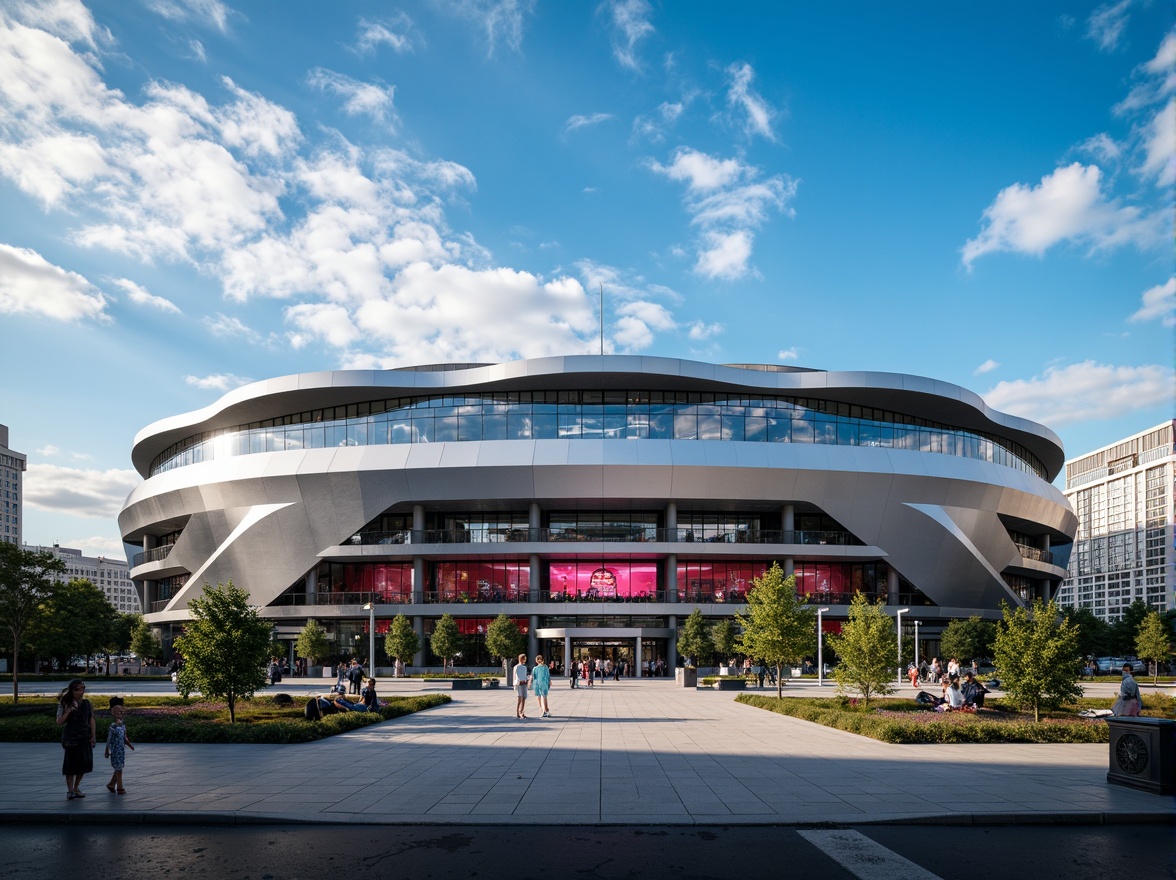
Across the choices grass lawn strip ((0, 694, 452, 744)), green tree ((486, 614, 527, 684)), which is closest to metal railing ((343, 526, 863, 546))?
green tree ((486, 614, 527, 684))

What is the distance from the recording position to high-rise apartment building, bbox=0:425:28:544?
499 feet

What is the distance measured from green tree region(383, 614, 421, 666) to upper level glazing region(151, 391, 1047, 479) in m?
11.6

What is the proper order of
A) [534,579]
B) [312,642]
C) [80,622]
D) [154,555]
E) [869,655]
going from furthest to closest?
1. [154,555]
2. [80,622]
3. [534,579]
4. [312,642]
5. [869,655]

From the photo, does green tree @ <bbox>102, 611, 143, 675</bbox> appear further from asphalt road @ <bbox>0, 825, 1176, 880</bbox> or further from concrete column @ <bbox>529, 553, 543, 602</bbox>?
asphalt road @ <bbox>0, 825, 1176, 880</bbox>

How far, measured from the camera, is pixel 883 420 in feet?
195

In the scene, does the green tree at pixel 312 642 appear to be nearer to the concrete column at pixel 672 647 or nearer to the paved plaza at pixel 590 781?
the concrete column at pixel 672 647

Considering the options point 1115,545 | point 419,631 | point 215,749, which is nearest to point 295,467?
point 419,631

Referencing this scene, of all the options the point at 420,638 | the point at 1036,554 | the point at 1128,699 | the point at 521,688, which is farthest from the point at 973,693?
the point at 1036,554

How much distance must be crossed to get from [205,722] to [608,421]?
36910 millimetres

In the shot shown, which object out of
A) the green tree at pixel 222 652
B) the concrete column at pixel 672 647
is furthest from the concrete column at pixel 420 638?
the green tree at pixel 222 652

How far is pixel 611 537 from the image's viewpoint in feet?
189

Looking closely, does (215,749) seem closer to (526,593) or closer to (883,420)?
(526,593)

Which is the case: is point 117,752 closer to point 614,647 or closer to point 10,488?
point 614,647

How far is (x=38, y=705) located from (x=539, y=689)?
15.6m
